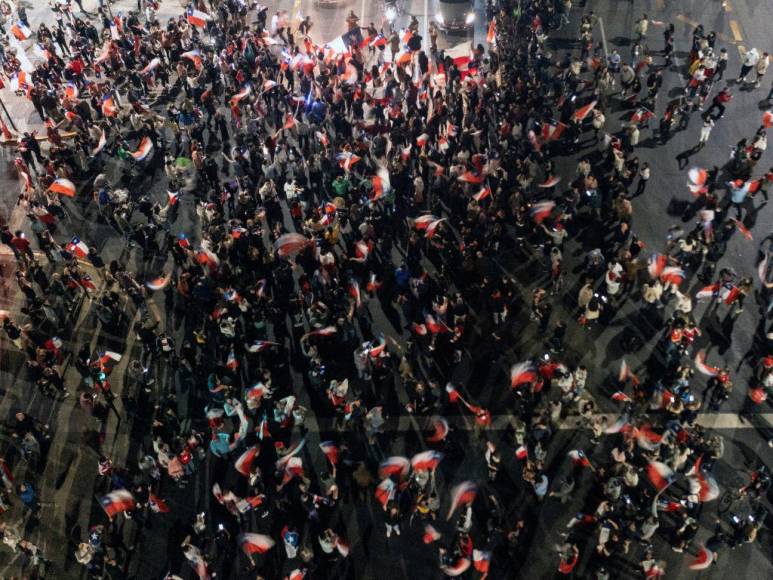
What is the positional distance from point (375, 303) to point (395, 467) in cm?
723

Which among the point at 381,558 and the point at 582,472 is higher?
the point at 582,472

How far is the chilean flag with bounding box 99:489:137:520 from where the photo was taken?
18.0 meters

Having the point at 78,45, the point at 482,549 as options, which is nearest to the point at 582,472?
the point at 482,549

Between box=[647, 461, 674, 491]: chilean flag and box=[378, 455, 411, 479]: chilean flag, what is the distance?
21.0 ft

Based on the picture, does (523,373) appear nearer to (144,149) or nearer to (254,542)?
(254,542)

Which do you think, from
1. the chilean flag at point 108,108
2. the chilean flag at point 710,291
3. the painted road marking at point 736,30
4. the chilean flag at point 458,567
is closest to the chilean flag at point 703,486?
the chilean flag at point 458,567

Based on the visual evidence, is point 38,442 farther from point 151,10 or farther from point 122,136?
point 151,10

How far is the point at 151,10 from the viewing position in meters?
41.6

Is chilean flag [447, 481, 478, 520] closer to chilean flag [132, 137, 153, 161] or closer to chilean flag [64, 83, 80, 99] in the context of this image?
Answer: chilean flag [132, 137, 153, 161]

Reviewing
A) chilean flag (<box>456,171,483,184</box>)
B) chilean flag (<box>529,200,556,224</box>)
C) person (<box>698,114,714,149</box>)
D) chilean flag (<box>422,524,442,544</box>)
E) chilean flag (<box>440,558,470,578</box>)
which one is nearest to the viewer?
chilean flag (<box>440,558,470,578</box>)

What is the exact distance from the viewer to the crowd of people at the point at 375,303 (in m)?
18.8

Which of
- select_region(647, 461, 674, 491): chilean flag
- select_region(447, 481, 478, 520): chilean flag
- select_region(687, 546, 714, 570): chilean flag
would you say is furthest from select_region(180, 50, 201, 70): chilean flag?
select_region(687, 546, 714, 570): chilean flag

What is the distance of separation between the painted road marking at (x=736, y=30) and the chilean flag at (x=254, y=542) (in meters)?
36.2

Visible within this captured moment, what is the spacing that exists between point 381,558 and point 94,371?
34.4 ft
